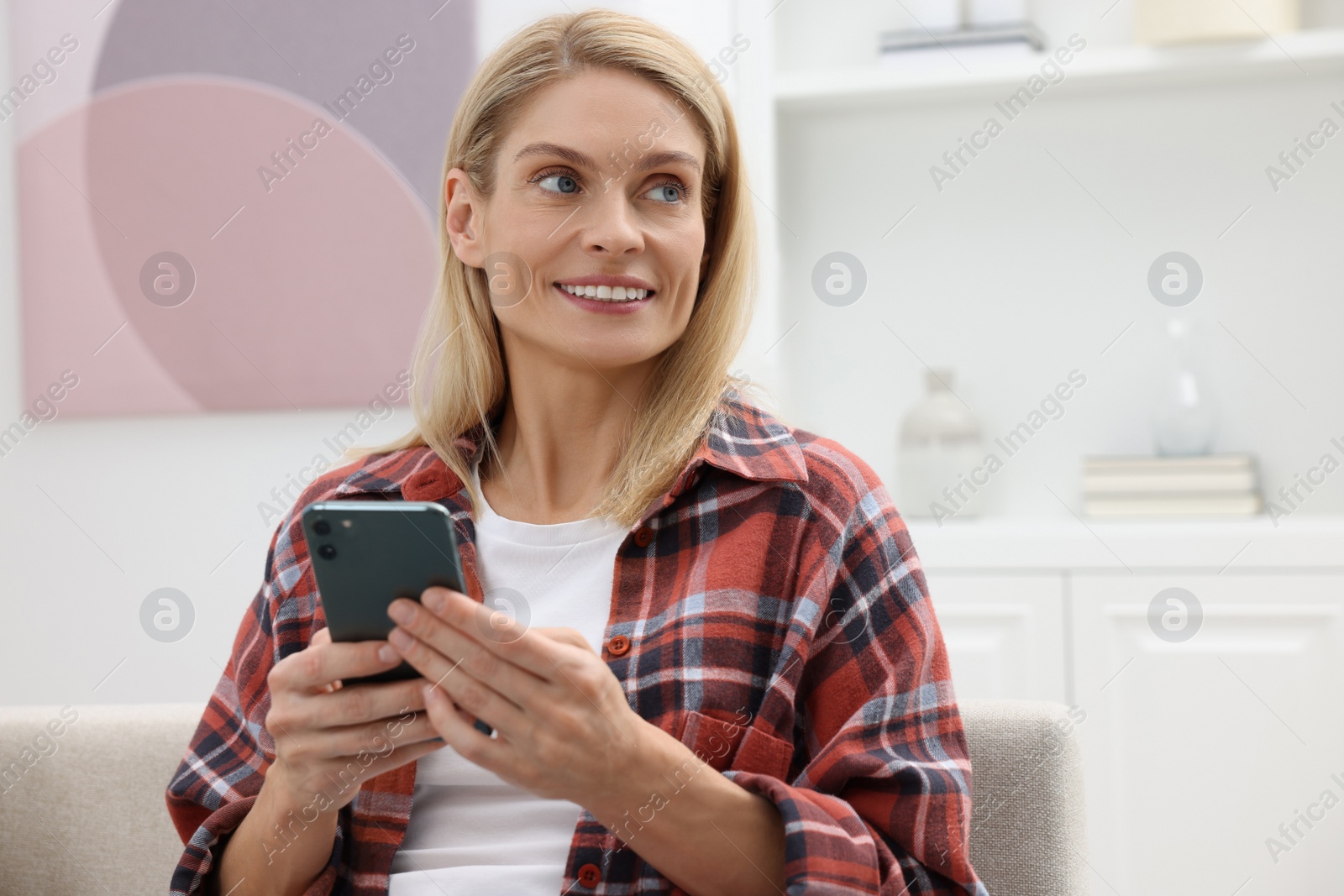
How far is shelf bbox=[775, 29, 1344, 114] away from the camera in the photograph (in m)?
2.09

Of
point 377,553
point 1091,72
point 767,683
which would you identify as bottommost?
point 767,683

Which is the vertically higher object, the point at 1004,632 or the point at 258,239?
the point at 258,239

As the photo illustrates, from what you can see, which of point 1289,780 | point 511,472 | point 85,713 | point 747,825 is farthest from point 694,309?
point 1289,780

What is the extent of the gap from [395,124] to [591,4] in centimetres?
42

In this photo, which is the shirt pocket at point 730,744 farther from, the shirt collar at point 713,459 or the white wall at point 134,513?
the white wall at point 134,513

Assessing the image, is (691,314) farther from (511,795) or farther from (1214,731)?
(1214,731)

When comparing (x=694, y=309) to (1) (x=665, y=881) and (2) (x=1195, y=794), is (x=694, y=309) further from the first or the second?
(2) (x=1195, y=794)

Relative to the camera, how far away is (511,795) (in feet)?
3.41

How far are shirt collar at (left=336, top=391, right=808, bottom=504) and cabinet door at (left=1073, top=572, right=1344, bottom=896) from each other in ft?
3.54

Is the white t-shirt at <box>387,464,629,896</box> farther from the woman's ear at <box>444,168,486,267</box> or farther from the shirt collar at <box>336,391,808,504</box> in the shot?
the woman's ear at <box>444,168,486,267</box>

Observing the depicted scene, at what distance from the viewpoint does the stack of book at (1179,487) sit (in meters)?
2.12

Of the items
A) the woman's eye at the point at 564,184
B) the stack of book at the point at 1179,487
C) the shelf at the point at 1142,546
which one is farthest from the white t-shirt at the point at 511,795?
the stack of book at the point at 1179,487

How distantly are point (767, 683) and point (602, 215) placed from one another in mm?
464

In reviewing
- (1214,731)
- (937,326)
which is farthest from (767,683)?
(937,326)
